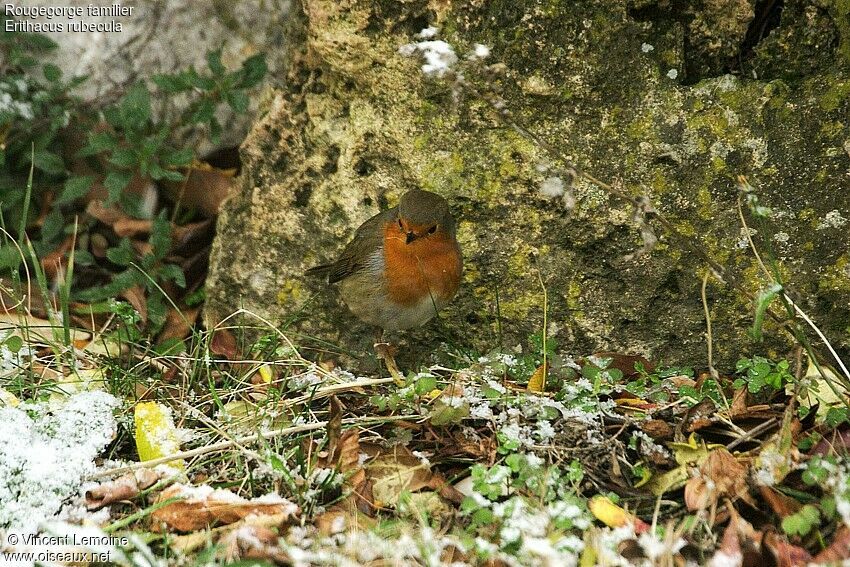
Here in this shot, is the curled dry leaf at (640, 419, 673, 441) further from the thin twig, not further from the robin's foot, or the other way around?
the robin's foot

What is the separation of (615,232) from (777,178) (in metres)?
0.65

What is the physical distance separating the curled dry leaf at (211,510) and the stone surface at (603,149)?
1433 millimetres

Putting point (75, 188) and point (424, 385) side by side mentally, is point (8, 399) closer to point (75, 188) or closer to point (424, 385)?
point (424, 385)

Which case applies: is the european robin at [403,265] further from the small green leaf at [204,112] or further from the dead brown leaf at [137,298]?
the small green leaf at [204,112]

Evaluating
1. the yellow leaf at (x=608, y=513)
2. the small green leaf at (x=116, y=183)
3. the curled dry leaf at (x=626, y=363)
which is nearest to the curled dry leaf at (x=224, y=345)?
the small green leaf at (x=116, y=183)

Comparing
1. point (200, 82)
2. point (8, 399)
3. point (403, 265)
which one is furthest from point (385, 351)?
point (200, 82)

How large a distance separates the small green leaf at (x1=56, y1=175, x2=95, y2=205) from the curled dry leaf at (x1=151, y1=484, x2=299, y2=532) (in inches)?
98.6

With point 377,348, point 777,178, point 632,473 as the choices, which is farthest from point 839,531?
point 377,348

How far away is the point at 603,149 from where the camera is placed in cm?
385

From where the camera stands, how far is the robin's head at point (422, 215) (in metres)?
3.86

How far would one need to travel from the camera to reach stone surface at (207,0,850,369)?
371cm

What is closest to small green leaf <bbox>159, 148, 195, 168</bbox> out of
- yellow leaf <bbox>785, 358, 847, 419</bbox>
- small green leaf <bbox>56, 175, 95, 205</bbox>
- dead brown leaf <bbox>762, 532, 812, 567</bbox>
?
small green leaf <bbox>56, 175, 95, 205</bbox>

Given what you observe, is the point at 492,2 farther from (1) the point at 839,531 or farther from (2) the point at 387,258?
(1) the point at 839,531

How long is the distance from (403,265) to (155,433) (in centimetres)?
129
